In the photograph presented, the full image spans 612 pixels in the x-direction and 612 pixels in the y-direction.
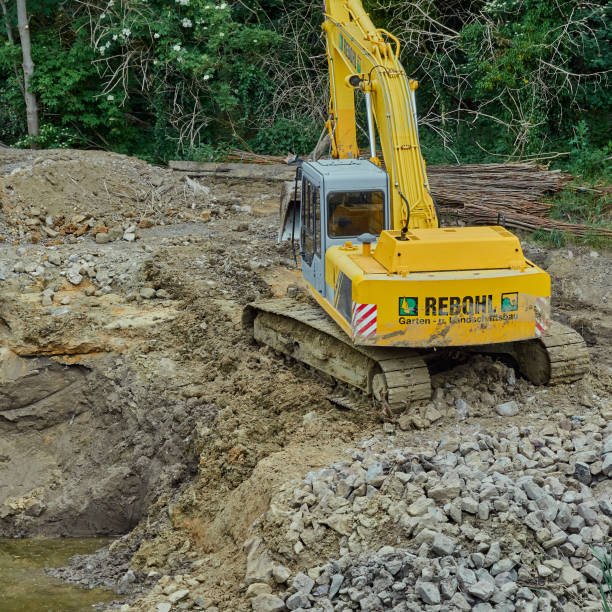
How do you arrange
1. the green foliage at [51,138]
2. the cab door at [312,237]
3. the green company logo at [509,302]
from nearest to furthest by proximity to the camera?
the green company logo at [509,302] < the cab door at [312,237] < the green foliage at [51,138]

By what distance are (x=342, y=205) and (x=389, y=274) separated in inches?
57.9

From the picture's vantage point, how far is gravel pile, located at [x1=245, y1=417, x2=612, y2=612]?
5.21 meters

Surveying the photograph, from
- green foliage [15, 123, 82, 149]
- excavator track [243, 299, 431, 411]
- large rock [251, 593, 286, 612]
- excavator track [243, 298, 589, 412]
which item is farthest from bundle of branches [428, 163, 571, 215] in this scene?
green foliage [15, 123, 82, 149]

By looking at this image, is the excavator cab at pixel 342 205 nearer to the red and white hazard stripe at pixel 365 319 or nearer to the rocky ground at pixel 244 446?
the red and white hazard stripe at pixel 365 319

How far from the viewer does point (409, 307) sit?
7.41 metres

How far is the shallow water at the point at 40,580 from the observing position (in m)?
6.77

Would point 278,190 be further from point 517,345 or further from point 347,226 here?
point 517,345

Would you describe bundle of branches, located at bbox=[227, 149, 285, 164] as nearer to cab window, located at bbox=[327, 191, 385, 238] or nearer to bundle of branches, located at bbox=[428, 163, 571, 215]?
bundle of branches, located at bbox=[428, 163, 571, 215]

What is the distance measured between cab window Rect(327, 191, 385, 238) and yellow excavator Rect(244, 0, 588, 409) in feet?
0.04

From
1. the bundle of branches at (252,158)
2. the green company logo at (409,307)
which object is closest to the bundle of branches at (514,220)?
the bundle of branches at (252,158)

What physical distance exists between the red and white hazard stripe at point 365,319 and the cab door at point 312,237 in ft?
4.65

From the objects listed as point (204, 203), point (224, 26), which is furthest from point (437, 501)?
point (224, 26)

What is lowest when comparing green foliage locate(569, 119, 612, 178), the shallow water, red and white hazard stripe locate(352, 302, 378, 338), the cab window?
the shallow water

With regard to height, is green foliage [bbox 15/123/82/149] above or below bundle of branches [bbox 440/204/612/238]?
above
